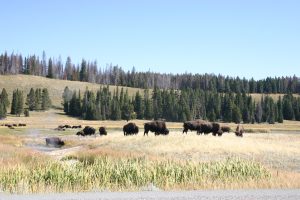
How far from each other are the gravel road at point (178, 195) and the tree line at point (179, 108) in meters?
134

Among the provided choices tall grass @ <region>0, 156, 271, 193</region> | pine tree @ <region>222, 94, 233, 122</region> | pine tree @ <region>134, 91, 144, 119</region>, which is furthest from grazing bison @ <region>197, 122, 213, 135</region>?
pine tree @ <region>134, 91, 144, 119</region>

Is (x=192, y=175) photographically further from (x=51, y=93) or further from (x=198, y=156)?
(x=51, y=93)

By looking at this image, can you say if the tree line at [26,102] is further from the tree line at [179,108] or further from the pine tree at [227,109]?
the pine tree at [227,109]

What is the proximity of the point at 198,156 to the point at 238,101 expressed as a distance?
13972 centimetres

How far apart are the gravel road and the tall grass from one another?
1.41 meters

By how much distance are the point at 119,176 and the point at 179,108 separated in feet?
461

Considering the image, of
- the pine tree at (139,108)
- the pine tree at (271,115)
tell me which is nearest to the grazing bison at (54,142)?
the pine tree at (139,108)

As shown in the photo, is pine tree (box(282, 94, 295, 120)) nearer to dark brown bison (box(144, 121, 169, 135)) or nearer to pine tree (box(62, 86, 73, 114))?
pine tree (box(62, 86, 73, 114))

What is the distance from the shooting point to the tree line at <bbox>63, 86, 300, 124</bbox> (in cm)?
15788

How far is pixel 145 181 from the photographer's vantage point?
20.8 metres

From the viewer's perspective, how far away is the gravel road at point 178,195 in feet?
54.2

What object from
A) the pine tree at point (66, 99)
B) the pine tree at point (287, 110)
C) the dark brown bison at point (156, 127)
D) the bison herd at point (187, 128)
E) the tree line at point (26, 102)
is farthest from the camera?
the pine tree at point (287, 110)

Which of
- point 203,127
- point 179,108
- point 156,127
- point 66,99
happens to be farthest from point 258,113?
point 156,127

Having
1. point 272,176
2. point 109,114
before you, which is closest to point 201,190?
point 272,176
